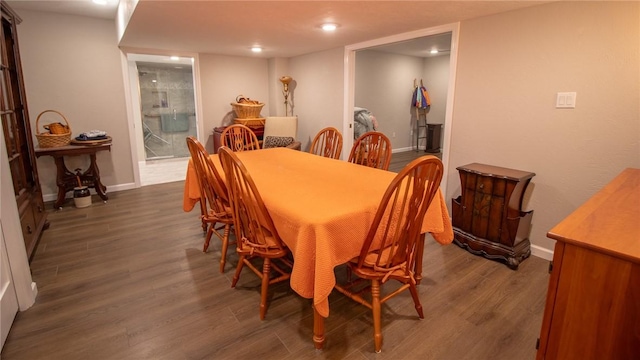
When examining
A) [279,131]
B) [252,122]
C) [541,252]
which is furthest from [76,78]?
[541,252]

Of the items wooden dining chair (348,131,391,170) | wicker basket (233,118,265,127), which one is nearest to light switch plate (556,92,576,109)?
wooden dining chair (348,131,391,170)

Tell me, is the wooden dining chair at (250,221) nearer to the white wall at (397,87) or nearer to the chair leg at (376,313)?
the chair leg at (376,313)

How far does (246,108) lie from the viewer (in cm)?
507

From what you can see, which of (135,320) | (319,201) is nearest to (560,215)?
(319,201)

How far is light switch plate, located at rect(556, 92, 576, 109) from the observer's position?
7.60 feet

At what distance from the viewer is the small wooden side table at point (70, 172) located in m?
3.60

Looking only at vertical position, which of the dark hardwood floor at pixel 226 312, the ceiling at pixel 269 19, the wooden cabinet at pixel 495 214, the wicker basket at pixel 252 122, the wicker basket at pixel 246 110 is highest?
the ceiling at pixel 269 19

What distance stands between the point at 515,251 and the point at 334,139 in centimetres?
178

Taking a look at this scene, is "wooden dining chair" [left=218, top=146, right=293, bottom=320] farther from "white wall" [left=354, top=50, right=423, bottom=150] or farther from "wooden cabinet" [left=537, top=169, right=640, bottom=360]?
"white wall" [left=354, top=50, right=423, bottom=150]

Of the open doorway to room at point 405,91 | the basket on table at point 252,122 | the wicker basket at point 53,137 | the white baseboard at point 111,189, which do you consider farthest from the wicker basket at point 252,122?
the wicker basket at point 53,137

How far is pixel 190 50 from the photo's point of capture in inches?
186

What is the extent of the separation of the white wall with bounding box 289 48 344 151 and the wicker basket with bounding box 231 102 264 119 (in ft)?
2.35

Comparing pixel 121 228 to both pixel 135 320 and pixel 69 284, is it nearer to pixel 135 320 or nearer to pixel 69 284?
pixel 69 284

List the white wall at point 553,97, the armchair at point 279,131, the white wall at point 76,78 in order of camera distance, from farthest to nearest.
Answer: the armchair at point 279,131 → the white wall at point 76,78 → the white wall at point 553,97
